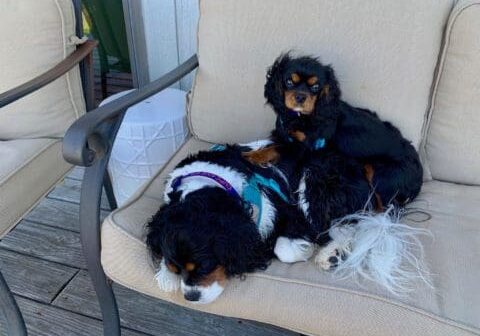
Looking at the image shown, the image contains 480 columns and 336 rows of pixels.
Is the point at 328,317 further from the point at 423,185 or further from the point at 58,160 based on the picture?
the point at 58,160

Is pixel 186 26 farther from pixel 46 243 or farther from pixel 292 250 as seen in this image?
pixel 292 250

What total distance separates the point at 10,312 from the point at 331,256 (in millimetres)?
1018

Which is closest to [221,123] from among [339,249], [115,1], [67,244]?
[339,249]

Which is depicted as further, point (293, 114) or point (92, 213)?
point (293, 114)

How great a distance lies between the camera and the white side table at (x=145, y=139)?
1740 mm

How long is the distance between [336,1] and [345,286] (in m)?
0.91

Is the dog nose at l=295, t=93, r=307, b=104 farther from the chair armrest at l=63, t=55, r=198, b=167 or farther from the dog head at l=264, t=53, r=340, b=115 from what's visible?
the chair armrest at l=63, t=55, r=198, b=167

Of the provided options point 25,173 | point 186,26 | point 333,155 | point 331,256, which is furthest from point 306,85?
point 186,26

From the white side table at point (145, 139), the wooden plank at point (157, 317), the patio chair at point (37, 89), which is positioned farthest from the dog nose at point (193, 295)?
the white side table at point (145, 139)

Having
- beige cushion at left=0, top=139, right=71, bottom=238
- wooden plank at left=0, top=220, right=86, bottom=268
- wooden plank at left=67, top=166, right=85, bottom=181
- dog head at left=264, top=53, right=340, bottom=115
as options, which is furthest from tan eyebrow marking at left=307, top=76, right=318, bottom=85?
wooden plank at left=67, top=166, right=85, bottom=181

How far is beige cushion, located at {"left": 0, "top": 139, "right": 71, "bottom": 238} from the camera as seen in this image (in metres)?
1.30

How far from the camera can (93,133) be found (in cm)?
107

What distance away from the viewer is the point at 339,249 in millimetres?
1071

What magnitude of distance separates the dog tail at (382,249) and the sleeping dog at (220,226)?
11cm
